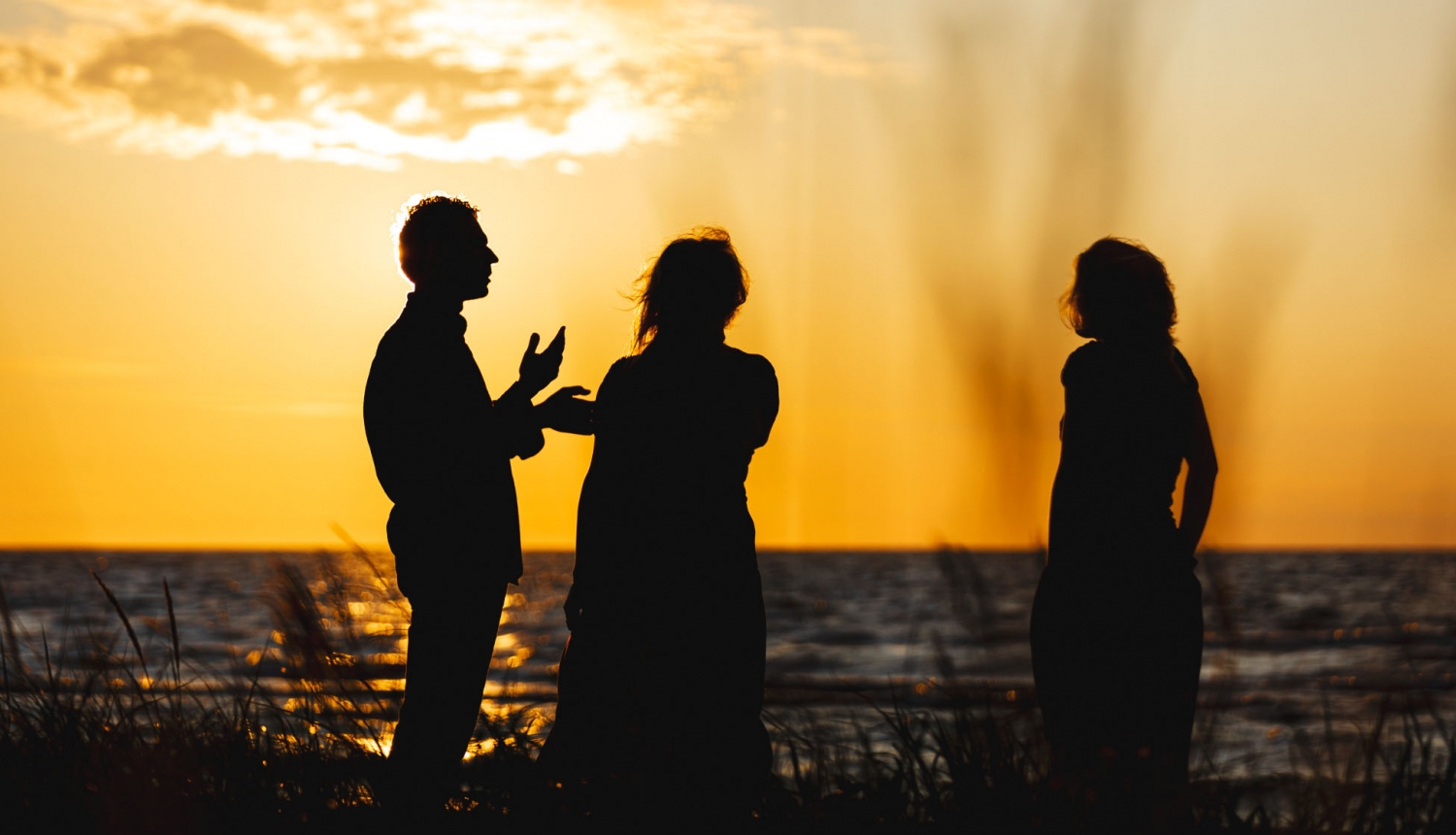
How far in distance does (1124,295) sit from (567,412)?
1428 mm

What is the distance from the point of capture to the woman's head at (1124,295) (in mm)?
3139

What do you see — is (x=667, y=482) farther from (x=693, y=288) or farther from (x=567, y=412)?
(x=693, y=288)

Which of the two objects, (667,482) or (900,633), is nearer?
(667,482)

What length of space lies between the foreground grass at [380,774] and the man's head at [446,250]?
30.7 inches

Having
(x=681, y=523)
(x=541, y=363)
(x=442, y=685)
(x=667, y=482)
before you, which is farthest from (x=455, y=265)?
(x=442, y=685)

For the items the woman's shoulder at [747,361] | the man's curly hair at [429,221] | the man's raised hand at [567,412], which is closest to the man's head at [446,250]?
the man's curly hair at [429,221]

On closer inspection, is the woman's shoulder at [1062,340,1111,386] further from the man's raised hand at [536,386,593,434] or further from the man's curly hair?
the man's curly hair

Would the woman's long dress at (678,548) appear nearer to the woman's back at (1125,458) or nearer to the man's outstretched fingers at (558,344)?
the man's outstretched fingers at (558,344)

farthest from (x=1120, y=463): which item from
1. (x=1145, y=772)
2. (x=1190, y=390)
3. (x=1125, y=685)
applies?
(x=1145, y=772)

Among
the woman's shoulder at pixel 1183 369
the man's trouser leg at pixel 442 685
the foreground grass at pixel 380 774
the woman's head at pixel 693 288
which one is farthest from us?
the woman's head at pixel 693 288

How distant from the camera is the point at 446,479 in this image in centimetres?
314

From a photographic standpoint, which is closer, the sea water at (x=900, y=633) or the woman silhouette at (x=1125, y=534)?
the sea water at (x=900, y=633)

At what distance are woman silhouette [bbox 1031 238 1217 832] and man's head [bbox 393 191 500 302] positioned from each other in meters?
1.54

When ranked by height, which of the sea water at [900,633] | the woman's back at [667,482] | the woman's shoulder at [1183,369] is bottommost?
the sea water at [900,633]
